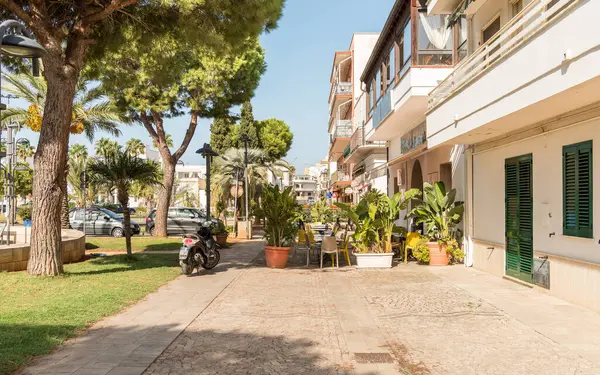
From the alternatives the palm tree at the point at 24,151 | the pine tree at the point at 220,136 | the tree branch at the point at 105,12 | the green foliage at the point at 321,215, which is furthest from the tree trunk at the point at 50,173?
the palm tree at the point at 24,151

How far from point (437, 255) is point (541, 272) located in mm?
4518

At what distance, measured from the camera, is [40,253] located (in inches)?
439

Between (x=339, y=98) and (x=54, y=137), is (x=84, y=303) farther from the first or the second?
(x=339, y=98)

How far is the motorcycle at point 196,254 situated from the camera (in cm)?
1227

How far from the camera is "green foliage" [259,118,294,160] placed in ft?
202

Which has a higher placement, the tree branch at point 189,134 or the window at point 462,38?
the window at point 462,38

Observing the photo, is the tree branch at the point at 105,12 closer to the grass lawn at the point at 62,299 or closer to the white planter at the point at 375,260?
the grass lawn at the point at 62,299

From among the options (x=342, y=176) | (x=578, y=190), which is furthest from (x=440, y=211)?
(x=342, y=176)

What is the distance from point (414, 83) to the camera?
15047mm

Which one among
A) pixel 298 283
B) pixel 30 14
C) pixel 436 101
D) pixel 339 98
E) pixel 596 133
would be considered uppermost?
pixel 339 98

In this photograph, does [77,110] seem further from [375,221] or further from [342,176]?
[342,176]

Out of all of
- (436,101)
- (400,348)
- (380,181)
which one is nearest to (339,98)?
(380,181)

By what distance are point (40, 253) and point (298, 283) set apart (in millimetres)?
5300

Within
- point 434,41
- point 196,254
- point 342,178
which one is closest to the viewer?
point 196,254
